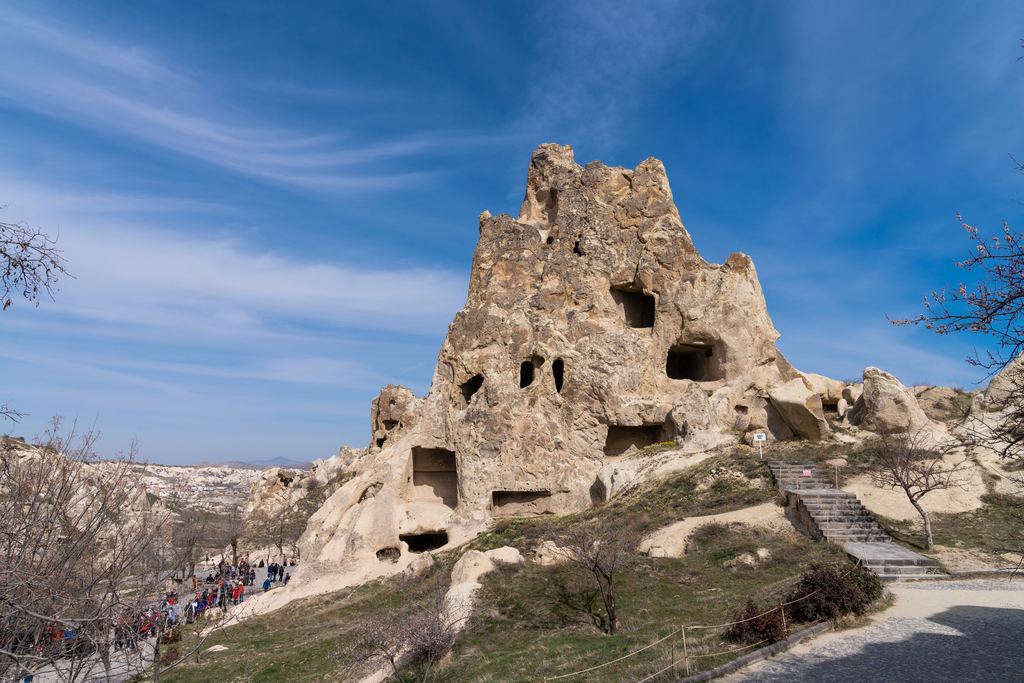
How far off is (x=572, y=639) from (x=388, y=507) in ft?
49.9

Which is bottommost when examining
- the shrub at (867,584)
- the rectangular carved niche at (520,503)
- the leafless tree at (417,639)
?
the leafless tree at (417,639)

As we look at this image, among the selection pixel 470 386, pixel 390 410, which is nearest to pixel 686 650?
pixel 470 386

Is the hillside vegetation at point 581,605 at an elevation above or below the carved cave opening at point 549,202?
below

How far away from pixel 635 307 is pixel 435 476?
1394cm

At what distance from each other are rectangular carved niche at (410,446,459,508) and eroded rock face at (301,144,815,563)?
7 centimetres

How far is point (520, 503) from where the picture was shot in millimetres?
26109

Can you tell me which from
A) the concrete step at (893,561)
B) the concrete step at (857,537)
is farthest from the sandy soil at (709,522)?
the concrete step at (893,561)

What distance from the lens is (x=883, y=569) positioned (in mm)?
11945

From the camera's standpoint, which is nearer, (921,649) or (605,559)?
(921,649)

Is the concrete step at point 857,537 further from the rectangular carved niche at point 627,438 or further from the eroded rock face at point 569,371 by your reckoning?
the rectangular carved niche at point 627,438

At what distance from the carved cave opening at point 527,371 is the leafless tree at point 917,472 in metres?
14.6

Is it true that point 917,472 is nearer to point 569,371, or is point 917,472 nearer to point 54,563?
point 569,371

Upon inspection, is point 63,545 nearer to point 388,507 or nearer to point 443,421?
point 388,507

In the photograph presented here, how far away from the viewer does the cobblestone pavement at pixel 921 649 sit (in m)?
7.12
